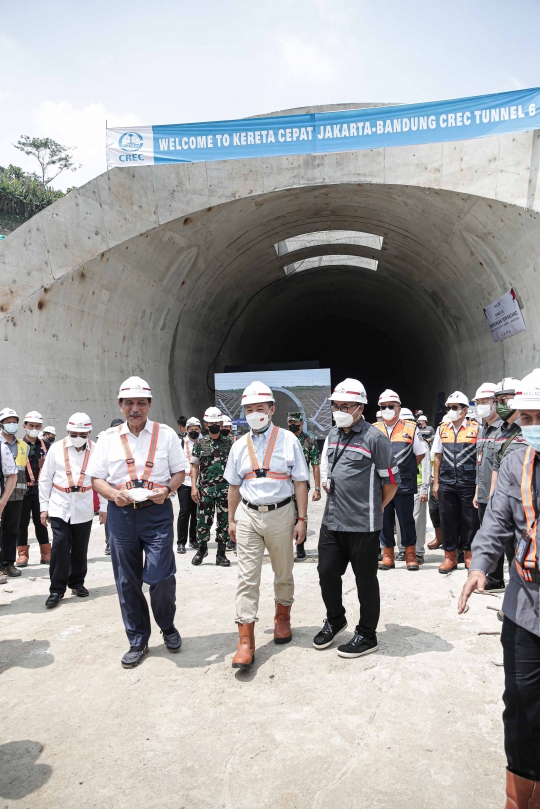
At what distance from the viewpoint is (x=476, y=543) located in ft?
8.34

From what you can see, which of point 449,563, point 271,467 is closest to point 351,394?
point 271,467

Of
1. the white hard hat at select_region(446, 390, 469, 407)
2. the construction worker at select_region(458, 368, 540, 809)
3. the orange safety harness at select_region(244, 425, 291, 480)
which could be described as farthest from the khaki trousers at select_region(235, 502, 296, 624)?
the white hard hat at select_region(446, 390, 469, 407)

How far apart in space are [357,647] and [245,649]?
77 cm

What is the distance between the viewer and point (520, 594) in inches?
92.9

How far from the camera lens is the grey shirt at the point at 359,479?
4.14 metres

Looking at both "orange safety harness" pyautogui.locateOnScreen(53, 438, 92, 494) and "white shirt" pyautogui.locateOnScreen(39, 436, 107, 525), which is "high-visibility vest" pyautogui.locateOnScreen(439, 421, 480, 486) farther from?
"orange safety harness" pyautogui.locateOnScreen(53, 438, 92, 494)

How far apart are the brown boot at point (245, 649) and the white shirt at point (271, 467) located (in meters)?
0.85

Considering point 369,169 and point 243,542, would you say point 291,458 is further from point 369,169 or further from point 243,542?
point 369,169

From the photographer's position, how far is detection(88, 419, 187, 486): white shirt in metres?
4.30

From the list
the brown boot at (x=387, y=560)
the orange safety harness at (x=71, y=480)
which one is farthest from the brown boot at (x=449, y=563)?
the orange safety harness at (x=71, y=480)

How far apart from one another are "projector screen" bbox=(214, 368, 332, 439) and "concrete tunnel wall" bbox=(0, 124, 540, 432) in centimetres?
129

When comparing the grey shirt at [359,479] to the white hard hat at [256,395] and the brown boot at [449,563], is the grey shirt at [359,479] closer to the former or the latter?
the white hard hat at [256,395]

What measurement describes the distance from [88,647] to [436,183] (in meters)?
10.2

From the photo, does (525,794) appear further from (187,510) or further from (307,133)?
(307,133)
